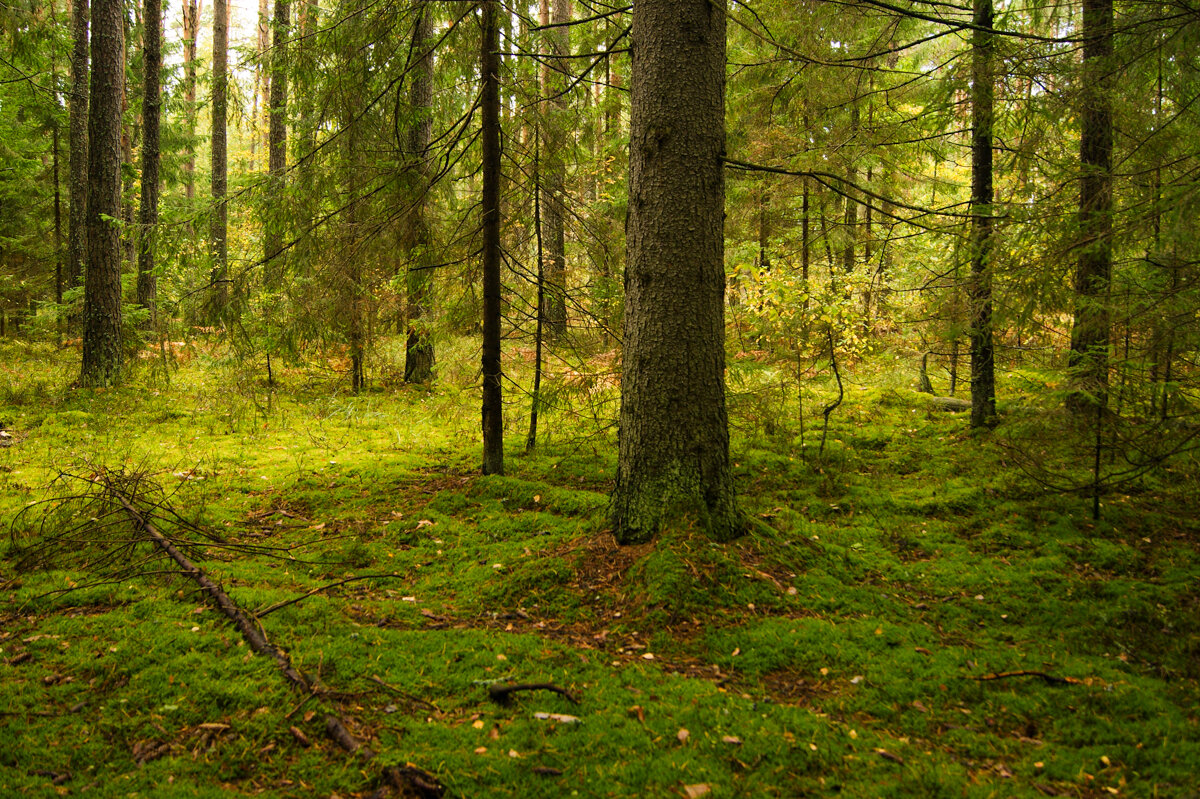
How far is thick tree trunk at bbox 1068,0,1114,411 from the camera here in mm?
4941

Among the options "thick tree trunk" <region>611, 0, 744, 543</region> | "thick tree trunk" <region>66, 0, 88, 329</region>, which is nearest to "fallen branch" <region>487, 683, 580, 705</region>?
"thick tree trunk" <region>611, 0, 744, 543</region>

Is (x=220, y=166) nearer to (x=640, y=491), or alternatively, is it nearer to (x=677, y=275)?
(x=677, y=275)

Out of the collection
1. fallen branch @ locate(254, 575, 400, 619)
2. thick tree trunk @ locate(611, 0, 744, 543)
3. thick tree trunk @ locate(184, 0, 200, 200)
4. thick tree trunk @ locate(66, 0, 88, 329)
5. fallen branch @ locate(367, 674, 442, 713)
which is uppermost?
thick tree trunk @ locate(184, 0, 200, 200)

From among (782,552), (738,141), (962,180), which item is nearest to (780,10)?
(738,141)

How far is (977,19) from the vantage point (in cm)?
747

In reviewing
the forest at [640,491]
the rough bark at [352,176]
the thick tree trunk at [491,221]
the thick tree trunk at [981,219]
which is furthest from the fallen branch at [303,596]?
the thick tree trunk at [981,219]

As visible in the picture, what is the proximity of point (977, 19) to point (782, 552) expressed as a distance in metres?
6.90

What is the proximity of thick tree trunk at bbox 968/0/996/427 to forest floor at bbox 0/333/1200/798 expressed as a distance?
3.34 feet

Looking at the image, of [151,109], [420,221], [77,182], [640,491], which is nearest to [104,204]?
[151,109]

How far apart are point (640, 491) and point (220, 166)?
57.2 feet

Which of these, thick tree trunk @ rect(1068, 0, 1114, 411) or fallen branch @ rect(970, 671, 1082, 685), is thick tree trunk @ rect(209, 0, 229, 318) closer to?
fallen branch @ rect(970, 671, 1082, 685)

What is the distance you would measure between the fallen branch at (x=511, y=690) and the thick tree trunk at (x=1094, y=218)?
4358 millimetres

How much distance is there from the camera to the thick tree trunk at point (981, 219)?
643cm

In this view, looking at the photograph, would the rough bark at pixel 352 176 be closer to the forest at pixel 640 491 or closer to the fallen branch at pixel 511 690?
the forest at pixel 640 491
